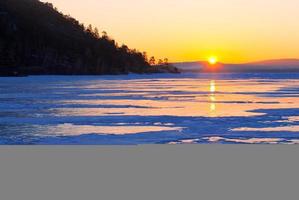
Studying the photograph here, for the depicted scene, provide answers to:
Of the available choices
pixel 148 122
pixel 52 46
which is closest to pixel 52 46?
pixel 52 46

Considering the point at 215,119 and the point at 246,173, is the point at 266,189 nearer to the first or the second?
the point at 246,173

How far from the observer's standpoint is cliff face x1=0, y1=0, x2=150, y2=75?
116875 millimetres

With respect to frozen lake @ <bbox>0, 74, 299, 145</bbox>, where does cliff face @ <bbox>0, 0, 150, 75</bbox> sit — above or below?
above

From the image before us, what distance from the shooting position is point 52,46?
135500 mm

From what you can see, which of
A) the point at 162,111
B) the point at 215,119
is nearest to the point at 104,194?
the point at 215,119

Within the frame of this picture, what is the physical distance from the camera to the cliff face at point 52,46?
116875mm

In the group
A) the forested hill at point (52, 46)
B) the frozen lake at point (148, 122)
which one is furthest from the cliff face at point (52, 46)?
the frozen lake at point (148, 122)

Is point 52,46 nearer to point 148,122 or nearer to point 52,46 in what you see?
point 52,46

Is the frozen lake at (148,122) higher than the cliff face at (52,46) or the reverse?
the reverse

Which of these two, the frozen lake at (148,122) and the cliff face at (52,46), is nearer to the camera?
the frozen lake at (148,122)

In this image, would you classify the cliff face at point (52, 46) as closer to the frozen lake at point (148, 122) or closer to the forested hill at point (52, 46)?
the forested hill at point (52, 46)

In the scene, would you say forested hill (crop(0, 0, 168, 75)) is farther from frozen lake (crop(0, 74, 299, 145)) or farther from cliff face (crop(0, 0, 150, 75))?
frozen lake (crop(0, 74, 299, 145))

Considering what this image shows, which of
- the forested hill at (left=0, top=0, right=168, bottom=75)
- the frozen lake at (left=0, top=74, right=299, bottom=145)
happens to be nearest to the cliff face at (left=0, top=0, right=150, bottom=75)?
the forested hill at (left=0, top=0, right=168, bottom=75)

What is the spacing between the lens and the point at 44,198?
7.61 metres
